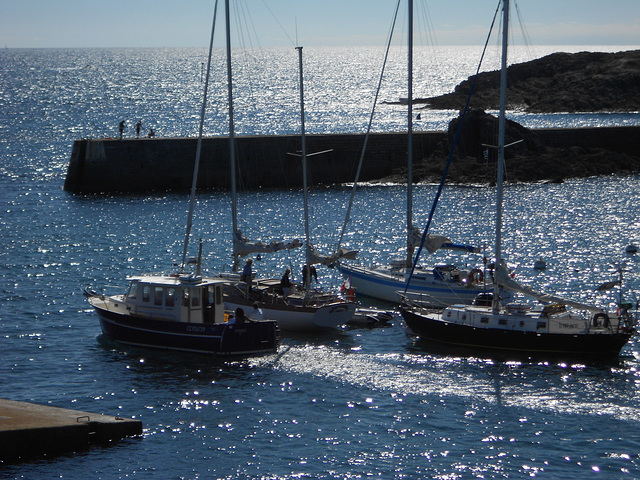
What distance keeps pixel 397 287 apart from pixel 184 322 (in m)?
9.23

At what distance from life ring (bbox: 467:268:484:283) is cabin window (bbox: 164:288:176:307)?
34.3 ft

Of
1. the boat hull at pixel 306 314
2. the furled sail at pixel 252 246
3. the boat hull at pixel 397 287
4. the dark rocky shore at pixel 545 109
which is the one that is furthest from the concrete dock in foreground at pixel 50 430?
the dark rocky shore at pixel 545 109

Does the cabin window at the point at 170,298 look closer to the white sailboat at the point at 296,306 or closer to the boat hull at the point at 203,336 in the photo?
the boat hull at the point at 203,336

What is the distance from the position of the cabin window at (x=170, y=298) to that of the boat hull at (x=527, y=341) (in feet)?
24.4

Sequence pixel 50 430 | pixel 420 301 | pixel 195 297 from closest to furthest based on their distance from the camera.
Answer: pixel 50 430 < pixel 195 297 < pixel 420 301

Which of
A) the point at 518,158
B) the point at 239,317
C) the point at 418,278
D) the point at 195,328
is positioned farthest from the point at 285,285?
the point at 518,158

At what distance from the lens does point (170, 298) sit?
2712cm

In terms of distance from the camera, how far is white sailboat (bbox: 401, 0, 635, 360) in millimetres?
26094

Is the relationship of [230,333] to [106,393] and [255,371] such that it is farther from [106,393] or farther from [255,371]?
[106,393]

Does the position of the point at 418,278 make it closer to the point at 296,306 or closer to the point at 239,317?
the point at 296,306

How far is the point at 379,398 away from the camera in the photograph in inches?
909

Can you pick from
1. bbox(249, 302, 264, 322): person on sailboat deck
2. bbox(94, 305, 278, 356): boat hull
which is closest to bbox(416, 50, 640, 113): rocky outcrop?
bbox(249, 302, 264, 322): person on sailboat deck

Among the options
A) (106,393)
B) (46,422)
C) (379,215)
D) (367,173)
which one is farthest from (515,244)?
(46,422)

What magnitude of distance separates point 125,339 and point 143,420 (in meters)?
6.22
